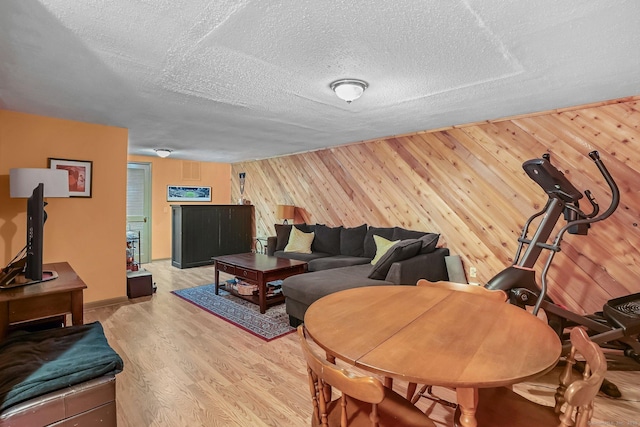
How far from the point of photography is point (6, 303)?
198 cm

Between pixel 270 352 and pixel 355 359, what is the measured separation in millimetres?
1977

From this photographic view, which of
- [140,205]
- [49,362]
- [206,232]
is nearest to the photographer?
[49,362]

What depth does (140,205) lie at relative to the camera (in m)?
6.79

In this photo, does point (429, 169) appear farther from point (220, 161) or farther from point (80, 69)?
point (220, 161)

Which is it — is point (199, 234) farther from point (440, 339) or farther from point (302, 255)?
point (440, 339)

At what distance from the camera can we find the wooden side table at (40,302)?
198 centimetres

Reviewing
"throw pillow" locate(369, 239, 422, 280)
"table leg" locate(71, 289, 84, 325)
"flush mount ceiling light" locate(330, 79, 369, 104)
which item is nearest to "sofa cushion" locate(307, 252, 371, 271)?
"throw pillow" locate(369, 239, 422, 280)

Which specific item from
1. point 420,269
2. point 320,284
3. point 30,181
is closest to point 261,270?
point 320,284

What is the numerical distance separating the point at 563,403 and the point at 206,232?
20.5 ft

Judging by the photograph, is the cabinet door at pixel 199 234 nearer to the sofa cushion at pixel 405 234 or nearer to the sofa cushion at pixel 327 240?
the sofa cushion at pixel 327 240

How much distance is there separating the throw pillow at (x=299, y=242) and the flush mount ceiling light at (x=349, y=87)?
3234mm

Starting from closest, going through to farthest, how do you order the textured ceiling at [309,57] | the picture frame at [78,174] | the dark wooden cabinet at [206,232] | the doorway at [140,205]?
the textured ceiling at [309,57] → the picture frame at [78,174] → the dark wooden cabinet at [206,232] → the doorway at [140,205]

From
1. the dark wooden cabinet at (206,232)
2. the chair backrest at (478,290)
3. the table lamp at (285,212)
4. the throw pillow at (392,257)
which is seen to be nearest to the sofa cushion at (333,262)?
the throw pillow at (392,257)

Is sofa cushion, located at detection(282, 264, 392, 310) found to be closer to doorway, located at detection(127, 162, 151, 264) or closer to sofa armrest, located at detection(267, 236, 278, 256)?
sofa armrest, located at detection(267, 236, 278, 256)
